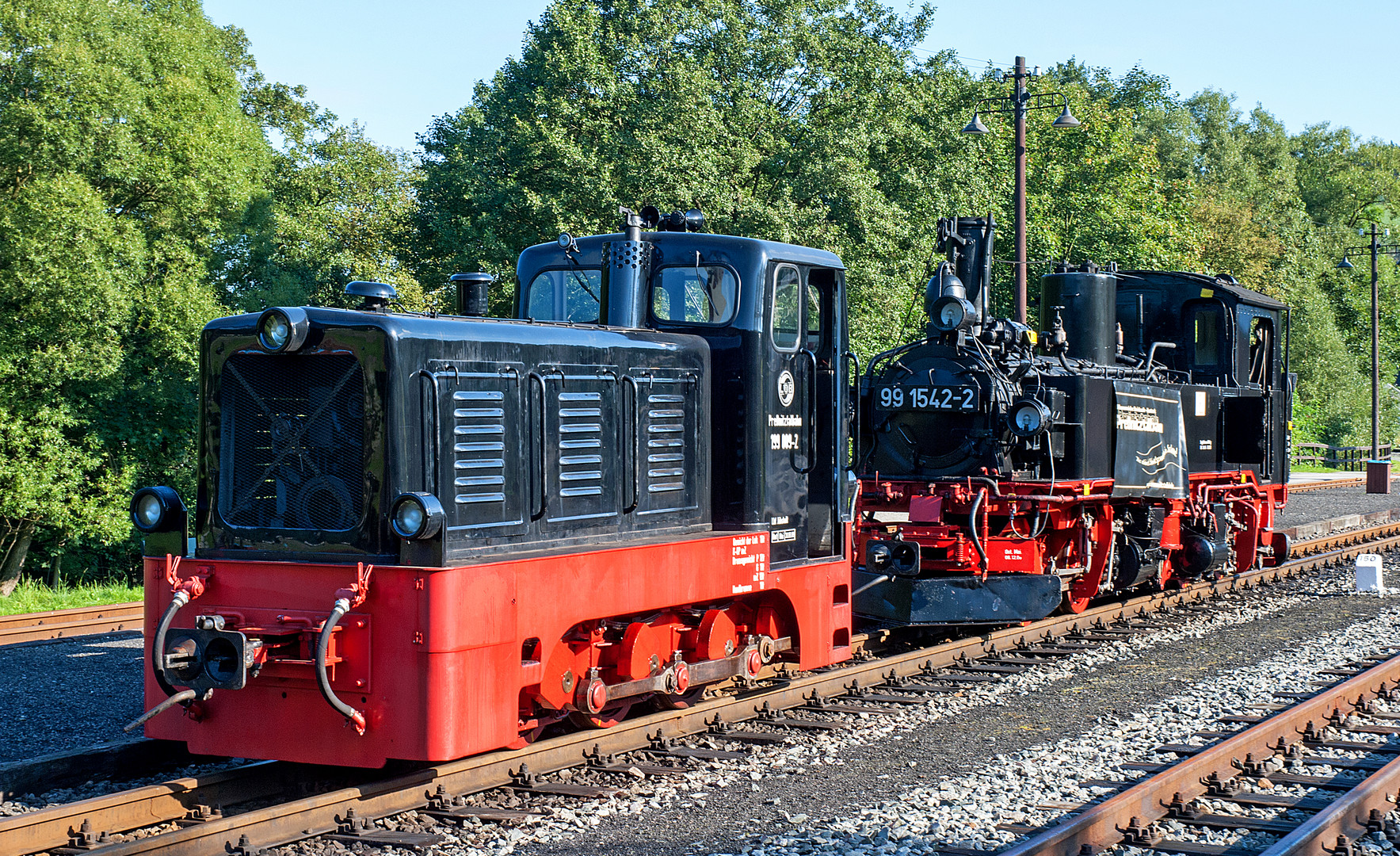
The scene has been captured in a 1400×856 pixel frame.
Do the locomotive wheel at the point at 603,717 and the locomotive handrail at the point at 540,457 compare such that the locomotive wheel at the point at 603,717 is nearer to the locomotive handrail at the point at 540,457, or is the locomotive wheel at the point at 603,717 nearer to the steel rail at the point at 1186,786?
the locomotive handrail at the point at 540,457

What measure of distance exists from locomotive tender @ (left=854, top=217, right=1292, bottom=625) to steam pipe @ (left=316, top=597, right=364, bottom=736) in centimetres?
541

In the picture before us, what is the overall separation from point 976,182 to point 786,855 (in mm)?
23165

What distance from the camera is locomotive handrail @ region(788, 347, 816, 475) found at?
7.82 metres

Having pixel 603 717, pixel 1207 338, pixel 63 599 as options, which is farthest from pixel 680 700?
pixel 63 599

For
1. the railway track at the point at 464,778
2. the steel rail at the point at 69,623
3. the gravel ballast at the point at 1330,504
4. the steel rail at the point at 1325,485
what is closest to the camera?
the railway track at the point at 464,778

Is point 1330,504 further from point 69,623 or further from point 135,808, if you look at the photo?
point 135,808

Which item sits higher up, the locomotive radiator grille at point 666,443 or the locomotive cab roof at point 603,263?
the locomotive cab roof at point 603,263

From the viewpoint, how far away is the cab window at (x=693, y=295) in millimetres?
7395

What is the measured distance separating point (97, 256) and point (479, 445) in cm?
1651

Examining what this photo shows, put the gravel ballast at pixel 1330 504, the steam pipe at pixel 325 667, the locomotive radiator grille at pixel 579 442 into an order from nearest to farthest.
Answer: the steam pipe at pixel 325 667 → the locomotive radiator grille at pixel 579 442 → the gravel ballast at pixel 1330 504

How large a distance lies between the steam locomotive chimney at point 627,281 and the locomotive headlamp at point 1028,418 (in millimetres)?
4613

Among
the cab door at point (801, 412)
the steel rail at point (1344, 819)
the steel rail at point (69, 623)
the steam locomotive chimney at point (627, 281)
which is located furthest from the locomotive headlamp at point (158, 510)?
the steel rail at point (69, 623)

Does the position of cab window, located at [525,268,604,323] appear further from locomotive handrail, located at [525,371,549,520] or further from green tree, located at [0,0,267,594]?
green tree, located at [0,0,267,594]

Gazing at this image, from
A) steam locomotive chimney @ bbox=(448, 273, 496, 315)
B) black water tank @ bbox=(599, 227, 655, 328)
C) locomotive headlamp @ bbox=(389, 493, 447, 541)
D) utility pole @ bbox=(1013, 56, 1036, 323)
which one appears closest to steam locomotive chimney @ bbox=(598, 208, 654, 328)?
black water tank @ bbox=(599, 227, 655, 328)
